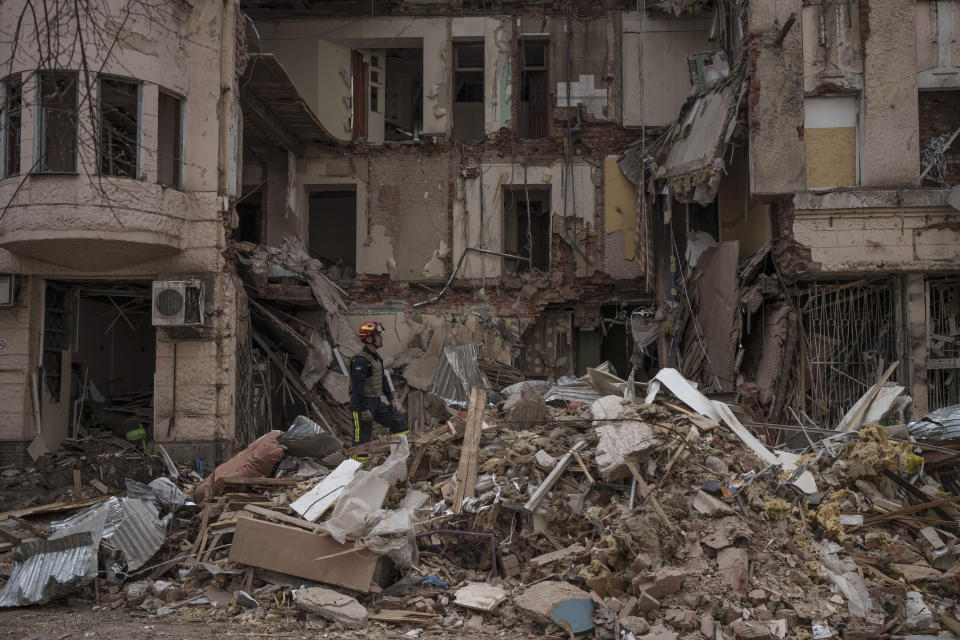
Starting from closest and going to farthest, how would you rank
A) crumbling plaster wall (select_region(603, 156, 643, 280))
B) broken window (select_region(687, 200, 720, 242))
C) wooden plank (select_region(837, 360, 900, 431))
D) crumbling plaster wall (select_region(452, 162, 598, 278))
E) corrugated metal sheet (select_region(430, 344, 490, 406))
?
wooden plank (select_region(837, 360, 900, 431)) → corrugated metal sheet (select_region(430, 344, 490, 406)) → broken window (select_region(687, 200, 720, 242)) → crumbling plaster wall (select_region(603, 156, 643, 280)) → crumbling plaster wall (select_region(452, 162, 598, 278))

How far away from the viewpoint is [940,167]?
11.7 metres

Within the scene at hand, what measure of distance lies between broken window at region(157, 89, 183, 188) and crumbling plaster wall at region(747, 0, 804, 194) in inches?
337

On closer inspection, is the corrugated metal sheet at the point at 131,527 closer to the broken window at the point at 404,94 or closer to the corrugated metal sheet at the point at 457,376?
the corrugated metal sheet at the point at 457,376

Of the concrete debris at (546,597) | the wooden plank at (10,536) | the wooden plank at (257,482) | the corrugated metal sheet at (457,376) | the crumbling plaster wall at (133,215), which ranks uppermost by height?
the crumbling plaster wall at (133,215)

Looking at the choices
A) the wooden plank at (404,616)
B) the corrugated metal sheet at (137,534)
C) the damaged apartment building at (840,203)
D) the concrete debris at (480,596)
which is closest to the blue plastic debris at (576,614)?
the concrete debris at (480,596)

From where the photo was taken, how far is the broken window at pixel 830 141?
11.6 m

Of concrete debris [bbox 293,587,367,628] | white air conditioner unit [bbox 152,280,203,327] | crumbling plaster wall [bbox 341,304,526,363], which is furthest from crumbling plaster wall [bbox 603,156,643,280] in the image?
concrete debris [bbox 293,587,367,628]

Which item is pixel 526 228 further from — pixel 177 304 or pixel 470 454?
pixel 470 454

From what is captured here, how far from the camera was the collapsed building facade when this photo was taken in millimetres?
10562

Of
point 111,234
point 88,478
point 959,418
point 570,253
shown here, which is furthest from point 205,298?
point 959,418

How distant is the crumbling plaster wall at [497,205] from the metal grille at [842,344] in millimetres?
4816

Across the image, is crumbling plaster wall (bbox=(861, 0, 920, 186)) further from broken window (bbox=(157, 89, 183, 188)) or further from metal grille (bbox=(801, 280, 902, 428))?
broken window (bbox=(157, 89, 183, 188))

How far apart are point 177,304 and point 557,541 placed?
259 inches

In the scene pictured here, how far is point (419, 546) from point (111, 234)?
6.33m
